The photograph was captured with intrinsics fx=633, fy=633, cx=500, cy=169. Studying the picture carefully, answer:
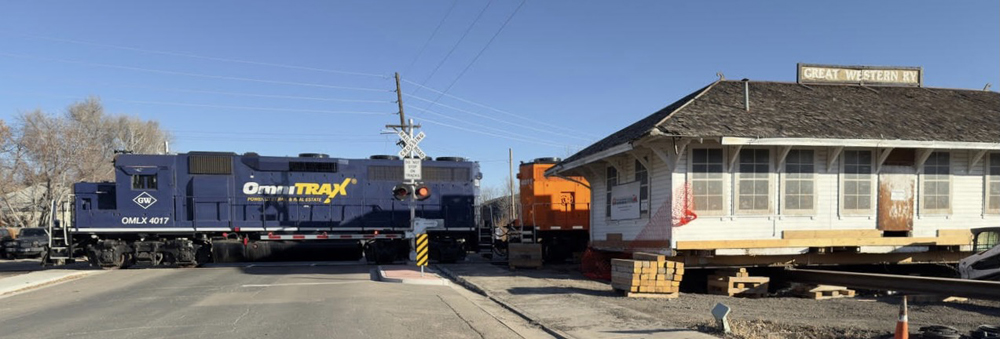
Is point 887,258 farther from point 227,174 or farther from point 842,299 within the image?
point 227,174

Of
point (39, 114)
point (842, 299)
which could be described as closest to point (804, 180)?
point (842, 299)

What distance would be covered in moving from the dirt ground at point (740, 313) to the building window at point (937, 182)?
150 inches

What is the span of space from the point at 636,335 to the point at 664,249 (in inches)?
231

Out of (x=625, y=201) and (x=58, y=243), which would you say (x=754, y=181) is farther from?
(x=58, y=243)

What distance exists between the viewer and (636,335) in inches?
334

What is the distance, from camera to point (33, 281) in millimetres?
16906

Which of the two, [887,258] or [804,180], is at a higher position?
[804,180]

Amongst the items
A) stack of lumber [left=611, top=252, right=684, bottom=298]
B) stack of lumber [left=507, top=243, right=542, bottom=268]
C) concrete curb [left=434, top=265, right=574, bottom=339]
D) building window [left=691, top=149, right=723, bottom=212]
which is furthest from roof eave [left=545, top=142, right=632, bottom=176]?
concrete curb [left=434, top=265, right=574, bottom=339]

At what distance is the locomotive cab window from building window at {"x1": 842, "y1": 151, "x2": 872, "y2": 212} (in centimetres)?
2109

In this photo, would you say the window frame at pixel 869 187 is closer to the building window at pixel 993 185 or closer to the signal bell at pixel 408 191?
the building window at pixel 993 185

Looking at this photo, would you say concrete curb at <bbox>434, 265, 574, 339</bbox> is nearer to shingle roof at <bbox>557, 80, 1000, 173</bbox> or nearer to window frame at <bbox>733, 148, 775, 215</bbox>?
shingle roof at <bbox>557, 80, 1000, 173</bbox>

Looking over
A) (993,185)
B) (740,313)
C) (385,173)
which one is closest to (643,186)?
(740,313)

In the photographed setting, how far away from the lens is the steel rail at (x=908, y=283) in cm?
1066

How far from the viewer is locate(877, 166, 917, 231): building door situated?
14.8 m
